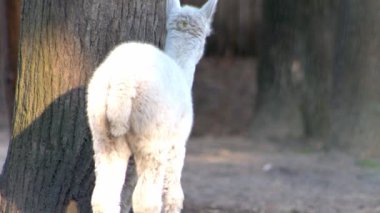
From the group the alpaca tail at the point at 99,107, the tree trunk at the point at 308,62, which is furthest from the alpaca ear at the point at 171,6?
the tree trunk at the point at 308,62

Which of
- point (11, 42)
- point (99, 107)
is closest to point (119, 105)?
point (99, 107)

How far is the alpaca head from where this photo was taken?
6687 millimetres

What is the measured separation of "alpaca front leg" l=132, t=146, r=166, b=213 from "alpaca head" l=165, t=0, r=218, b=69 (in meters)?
0.90

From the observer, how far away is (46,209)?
272 inches

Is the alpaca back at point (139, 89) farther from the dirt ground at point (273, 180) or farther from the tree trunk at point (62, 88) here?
the dirt ground at point (273, 180)

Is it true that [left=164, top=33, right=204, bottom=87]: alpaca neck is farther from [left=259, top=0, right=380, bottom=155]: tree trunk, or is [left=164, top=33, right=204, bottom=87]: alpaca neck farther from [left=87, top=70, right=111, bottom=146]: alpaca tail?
[left=259, top=0, right=380, bottom=155]: tree trunk

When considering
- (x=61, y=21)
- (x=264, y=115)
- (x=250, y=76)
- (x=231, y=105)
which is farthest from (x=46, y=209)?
(x=250, y=76)

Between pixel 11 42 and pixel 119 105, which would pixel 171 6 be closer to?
pixel 119 105

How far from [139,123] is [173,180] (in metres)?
0.55

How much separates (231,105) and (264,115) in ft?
13.5

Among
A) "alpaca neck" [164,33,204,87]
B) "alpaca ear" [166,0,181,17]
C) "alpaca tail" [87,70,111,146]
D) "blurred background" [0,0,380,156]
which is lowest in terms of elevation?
"blurred background" [0,0,380,156]

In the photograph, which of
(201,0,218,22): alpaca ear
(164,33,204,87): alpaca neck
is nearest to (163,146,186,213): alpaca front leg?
(164,33,204,87): alpaca neck

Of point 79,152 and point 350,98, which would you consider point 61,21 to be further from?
point 350,98

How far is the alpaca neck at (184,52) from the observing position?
665 cm
